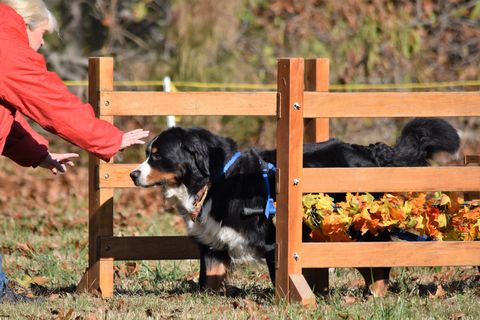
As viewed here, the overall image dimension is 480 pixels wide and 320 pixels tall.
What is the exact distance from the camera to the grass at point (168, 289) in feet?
16.6

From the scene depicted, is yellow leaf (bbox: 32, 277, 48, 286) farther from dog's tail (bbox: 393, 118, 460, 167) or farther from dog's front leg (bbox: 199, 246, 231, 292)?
dog's tail (bbox: 393, 118, 460, 167)

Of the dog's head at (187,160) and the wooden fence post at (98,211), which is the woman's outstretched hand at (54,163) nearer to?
the wooden fence post at (98,211)

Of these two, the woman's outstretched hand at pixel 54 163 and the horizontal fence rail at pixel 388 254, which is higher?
the woman's outstretched hand at pixel 54 163

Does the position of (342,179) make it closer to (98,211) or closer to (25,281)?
(98,211)

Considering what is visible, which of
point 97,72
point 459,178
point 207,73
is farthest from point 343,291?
point 207,73

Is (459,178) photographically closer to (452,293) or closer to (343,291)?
(452,293)

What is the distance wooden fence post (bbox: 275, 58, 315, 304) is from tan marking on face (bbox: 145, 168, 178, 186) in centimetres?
100

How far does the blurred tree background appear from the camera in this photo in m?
13.5

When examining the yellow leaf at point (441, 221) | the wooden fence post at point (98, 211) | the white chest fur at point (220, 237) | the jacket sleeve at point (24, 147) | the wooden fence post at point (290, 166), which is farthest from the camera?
the wooden fence post at point (98, 211)

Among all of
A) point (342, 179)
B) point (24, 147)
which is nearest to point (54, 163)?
point (24, 147)

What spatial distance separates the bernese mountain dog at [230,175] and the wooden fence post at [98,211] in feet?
0.93

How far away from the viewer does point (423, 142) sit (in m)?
6.26

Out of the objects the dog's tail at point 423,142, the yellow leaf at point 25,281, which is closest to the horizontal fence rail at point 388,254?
the dog's tail at point 423,142

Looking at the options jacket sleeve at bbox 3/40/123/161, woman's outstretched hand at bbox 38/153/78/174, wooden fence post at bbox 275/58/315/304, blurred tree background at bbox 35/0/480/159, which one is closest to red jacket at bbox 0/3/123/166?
jacket sleeve at bbox 3/40/123/161
